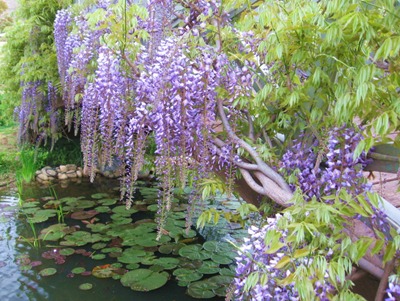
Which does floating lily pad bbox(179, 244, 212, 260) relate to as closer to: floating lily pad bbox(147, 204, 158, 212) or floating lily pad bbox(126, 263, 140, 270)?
floating lily pad bbox(126, 263, 140, 270)

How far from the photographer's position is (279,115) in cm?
218

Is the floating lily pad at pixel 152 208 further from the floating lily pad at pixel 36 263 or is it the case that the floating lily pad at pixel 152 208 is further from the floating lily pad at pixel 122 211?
the floating lily pad at pixel 36 263

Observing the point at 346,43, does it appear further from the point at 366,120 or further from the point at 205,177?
the point at 205,177

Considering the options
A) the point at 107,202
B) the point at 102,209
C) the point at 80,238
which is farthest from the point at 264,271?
the point at 107,202

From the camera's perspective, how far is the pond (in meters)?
3.71

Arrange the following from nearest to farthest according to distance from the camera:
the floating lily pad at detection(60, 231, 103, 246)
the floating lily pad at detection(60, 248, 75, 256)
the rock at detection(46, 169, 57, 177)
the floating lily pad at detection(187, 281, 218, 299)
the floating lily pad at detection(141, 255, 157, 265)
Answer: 1. the floating lily pad at detection(187, 281, 218, 299)
2. the floating lily pad at detection(141, 255, 157, 265)
3. the floating lily pad at detection(60, 248, 75, 256)
4. the floating lily pad at detection(60, 231, 103, 246)
5. the rock at detection(46, 169, 57, 177)

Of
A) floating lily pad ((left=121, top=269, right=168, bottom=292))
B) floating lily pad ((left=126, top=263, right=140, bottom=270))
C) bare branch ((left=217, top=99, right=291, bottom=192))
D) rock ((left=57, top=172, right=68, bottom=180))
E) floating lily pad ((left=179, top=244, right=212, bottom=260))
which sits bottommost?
rock ((left=57, top=172, right=68, bottom=180))

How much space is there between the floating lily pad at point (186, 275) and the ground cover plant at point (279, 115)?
4.79 feet

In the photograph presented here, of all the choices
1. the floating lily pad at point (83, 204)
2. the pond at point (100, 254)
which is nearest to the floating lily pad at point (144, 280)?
the pond at point (100, 254)

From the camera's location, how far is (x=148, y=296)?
3.65m

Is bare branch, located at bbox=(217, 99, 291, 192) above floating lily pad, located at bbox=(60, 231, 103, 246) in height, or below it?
above

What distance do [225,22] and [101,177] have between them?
5065 millimetres

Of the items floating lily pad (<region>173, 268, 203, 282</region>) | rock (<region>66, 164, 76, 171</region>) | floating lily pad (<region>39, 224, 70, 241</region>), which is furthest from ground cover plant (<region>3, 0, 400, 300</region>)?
rock (<region>66, 164, 76, 171</region>)

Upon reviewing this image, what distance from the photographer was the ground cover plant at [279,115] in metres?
1.44
